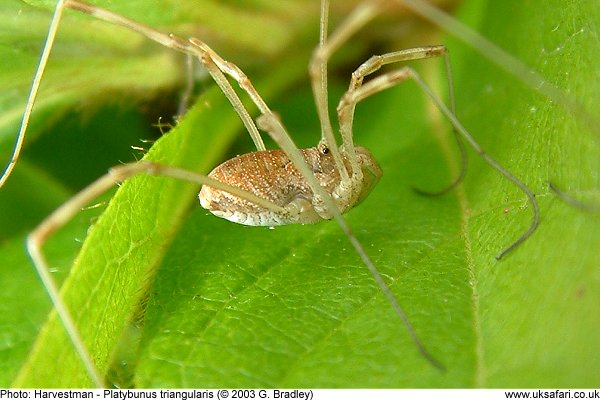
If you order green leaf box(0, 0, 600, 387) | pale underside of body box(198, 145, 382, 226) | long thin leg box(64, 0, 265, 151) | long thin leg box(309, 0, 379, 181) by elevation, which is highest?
long thin leg box(64, 0, 265, 151)

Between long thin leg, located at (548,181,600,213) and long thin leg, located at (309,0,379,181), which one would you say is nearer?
long thin leg, located at (548,181,600,213)

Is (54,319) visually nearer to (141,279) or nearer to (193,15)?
(141,279)

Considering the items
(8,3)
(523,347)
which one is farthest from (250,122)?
(523,347)

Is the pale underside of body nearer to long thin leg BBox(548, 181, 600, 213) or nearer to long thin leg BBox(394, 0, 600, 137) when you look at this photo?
long thin leg BBox(394, 0, 600, 137)

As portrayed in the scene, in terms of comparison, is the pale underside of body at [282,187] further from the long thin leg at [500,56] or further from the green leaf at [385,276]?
the long thin leg at [500,56]

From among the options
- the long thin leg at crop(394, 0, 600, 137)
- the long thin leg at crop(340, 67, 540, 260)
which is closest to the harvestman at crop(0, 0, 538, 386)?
the long thin leg at crop(340, 67, 540, 260)

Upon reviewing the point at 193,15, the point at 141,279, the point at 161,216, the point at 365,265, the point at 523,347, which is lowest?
the point at 523,347

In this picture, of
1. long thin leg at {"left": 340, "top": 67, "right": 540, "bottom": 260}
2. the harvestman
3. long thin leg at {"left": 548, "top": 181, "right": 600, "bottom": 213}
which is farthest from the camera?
the harvestman

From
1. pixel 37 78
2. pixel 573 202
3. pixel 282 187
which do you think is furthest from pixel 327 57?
pixel 37 78

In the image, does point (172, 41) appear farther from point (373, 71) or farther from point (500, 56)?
point (500, 56)
